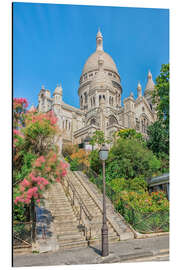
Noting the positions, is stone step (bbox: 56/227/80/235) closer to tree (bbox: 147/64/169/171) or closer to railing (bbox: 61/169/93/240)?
railing (bbox: 61/169/93/240)

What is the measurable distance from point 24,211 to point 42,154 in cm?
292

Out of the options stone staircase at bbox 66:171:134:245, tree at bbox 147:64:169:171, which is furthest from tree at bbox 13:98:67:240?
tree at bbox 147:64:169:171

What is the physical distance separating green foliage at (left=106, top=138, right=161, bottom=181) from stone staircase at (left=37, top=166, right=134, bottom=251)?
7.69 ft

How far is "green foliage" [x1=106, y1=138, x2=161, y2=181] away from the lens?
14.0 m

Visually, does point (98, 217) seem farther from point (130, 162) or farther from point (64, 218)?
point (130, 162)

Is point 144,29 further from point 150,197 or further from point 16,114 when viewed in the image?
point 150,197

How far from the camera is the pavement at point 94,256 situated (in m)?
6.51

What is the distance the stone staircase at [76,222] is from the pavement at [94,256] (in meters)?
0.65

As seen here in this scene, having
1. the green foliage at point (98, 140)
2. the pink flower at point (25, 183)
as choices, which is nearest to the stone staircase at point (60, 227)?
the pink flower at point (25, 183)
